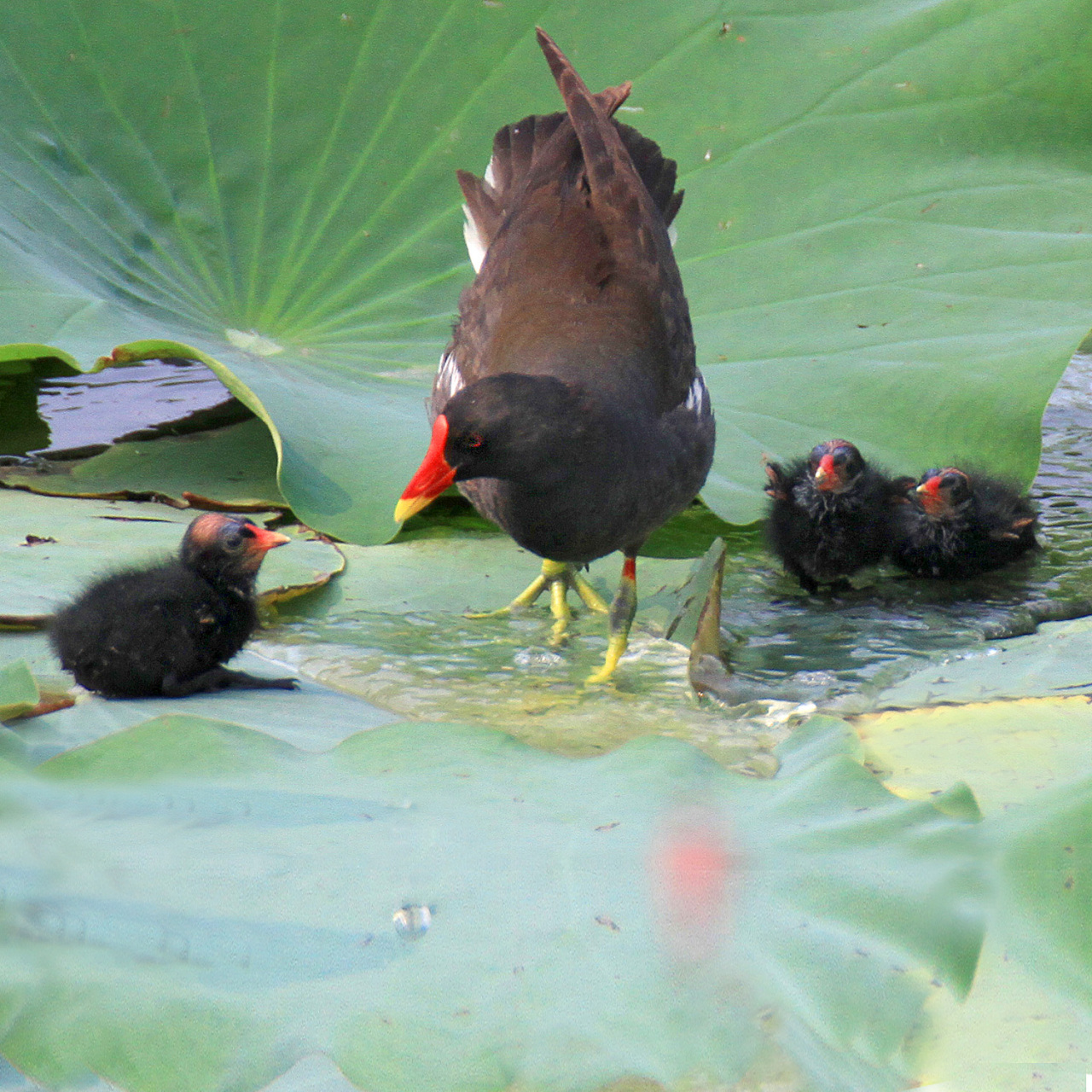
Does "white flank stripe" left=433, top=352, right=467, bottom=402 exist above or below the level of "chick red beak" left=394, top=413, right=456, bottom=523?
above

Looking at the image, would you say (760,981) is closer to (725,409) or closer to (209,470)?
(725,409)

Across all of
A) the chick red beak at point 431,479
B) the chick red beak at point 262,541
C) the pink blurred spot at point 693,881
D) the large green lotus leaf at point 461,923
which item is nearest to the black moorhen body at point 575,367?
the chick red beak at point 431,479

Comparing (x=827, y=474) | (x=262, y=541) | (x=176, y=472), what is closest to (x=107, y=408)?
(x=176, y=472)

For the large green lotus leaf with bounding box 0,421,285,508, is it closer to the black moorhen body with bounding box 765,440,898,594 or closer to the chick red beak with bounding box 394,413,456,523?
the chick red beak with bounding box 394,413,456,523

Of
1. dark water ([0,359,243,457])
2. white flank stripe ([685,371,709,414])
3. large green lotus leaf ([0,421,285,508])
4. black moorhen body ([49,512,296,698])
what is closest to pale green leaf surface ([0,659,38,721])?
black moorhen body ([49,512,296,698])

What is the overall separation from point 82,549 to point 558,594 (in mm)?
888

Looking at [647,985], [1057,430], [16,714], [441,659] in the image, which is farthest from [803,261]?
[647,985]

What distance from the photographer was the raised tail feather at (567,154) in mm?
2330

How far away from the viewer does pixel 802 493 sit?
8.34ft

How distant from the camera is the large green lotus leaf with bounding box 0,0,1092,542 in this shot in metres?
2.73

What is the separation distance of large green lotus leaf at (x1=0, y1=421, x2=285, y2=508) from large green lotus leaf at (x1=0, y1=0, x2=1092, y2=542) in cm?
29

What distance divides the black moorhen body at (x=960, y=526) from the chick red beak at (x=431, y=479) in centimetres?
111

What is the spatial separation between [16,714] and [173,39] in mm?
1912

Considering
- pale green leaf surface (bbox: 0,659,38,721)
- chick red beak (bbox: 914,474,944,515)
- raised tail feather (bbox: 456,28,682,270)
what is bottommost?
pale green leaf surface (bbox: 0,659,38,721)
